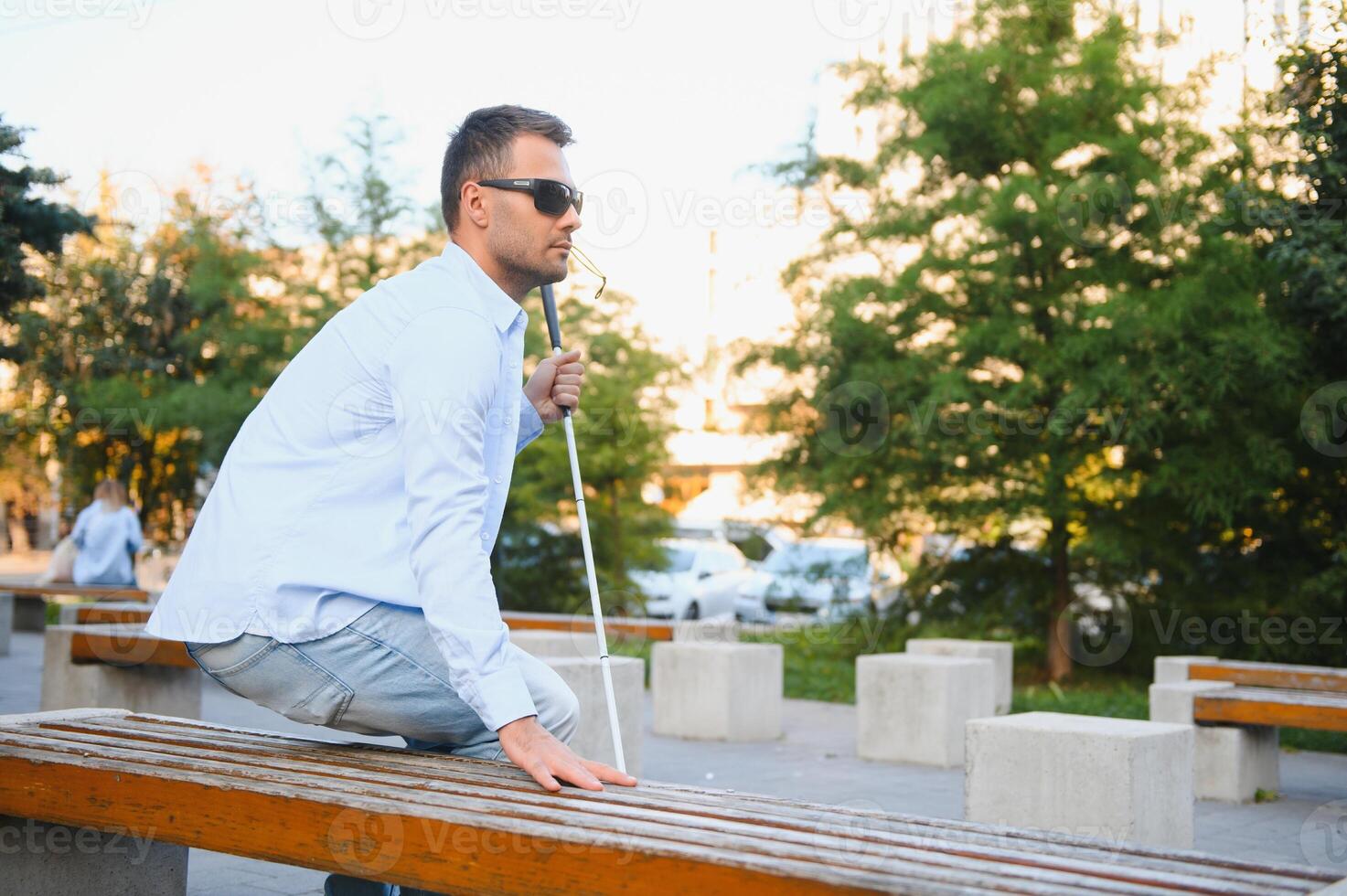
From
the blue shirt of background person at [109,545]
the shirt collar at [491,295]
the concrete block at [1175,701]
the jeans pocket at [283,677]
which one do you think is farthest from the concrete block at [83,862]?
the blue shirt of background person at [109,545]

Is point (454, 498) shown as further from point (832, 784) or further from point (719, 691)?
point (719, 691)

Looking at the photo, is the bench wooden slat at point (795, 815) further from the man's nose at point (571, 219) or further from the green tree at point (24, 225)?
the green tree at point (24, 225)

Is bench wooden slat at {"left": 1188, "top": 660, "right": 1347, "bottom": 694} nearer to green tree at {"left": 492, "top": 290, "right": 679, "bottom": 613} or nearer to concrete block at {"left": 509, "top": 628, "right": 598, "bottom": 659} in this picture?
concrete block at {"left": 509, "top": 628, "right": 598, "bottom": 659}

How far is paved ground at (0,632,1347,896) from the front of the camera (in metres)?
5.34

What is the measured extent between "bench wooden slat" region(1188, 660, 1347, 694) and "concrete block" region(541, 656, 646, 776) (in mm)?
3651

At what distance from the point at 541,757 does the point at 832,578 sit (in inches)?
496

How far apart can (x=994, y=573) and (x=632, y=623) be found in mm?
4779

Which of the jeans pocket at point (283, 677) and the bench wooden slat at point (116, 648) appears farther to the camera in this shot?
the bench wooden slat at point (116, 648)

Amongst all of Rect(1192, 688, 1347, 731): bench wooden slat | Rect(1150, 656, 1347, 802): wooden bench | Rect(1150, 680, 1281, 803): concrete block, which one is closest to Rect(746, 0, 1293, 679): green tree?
Rect(1150, 656, 1347, 802): wooden bench

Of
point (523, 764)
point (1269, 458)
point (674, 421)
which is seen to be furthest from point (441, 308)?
point (674, 421)

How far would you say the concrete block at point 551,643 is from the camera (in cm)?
970

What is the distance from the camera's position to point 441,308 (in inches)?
121

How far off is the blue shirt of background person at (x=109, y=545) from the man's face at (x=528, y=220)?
459 inches

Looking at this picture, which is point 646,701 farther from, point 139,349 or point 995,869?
point 139,349
